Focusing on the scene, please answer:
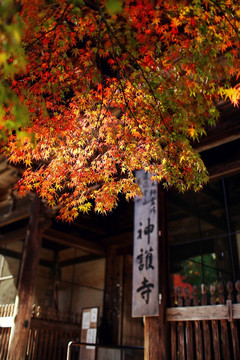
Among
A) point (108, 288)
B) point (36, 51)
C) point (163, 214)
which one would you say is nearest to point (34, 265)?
point (108, 288)

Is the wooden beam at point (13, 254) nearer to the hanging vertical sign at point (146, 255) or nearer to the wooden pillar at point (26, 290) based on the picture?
the wooden pillar at point (26, 290)

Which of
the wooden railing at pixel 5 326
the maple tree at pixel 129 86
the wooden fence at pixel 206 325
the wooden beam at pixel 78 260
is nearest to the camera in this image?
the maple tree at pixel 129 86

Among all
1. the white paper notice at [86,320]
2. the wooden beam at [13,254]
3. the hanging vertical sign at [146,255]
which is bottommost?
the white paper notice at [86,320]

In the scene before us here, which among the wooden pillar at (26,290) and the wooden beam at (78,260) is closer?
the wooden pillar at (26,290)

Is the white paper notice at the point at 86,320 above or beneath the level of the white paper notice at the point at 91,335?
above

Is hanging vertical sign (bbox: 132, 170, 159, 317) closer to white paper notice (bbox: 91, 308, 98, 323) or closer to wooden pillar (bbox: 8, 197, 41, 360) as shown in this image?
wooden pillar (bbox: 8, 197, 41, 360)

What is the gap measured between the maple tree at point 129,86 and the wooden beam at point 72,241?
6.12m

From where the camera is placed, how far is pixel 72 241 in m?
12.2

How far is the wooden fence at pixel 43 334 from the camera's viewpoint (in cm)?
940

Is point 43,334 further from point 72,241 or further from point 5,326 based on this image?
point 72,241

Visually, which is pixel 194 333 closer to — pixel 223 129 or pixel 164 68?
pixel 223 129

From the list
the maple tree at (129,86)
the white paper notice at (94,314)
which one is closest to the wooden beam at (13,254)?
the white paper notice at (94,314)

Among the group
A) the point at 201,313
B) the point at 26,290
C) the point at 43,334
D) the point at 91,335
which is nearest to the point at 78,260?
the point at 91,335

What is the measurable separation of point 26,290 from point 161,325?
4442 mm
